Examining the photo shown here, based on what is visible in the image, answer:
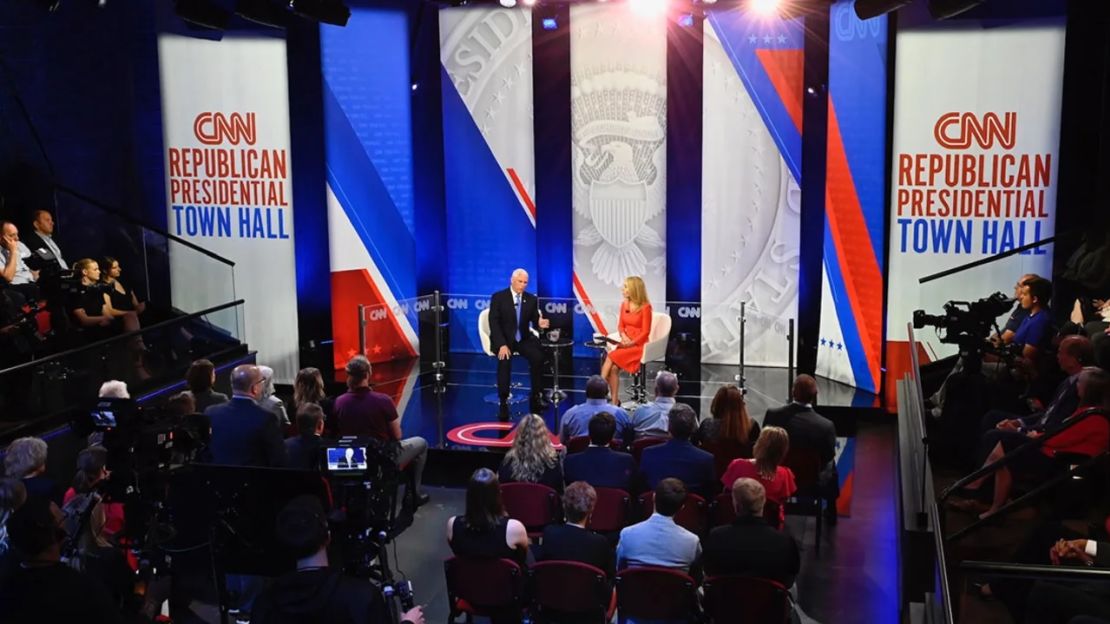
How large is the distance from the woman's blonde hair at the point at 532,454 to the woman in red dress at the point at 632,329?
3272 millimetres

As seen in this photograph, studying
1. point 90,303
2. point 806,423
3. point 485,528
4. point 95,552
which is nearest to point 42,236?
point 90,303

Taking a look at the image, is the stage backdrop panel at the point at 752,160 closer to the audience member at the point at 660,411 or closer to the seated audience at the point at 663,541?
the audience member at the point at 660,411

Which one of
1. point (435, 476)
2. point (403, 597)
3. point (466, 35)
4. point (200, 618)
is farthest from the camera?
point (466, 35)

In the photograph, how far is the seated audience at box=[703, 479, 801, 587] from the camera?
16.3ft

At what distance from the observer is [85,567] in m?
5.16

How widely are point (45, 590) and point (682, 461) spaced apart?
339cm

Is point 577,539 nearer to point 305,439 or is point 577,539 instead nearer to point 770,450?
point 770,450

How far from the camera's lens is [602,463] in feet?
20.1

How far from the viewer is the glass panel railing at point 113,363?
7.83 meters

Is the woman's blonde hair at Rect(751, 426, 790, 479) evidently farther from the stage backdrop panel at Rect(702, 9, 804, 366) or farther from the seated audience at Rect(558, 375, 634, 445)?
the stage backdrop panel at Rect(702, 9, 804, 366)

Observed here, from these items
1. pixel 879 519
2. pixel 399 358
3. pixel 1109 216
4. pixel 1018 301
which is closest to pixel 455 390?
pixel 399 358

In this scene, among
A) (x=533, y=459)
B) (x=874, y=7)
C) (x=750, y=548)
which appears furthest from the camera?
(x=874, y=7)

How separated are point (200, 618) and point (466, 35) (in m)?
7.24

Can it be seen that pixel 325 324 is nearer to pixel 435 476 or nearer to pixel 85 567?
pixel 435 476
